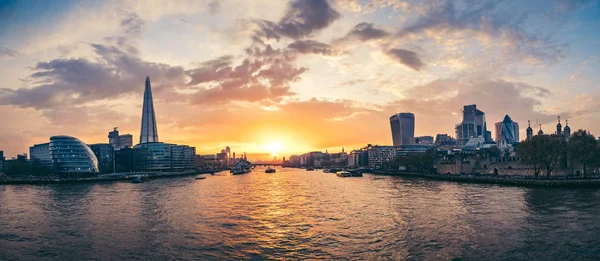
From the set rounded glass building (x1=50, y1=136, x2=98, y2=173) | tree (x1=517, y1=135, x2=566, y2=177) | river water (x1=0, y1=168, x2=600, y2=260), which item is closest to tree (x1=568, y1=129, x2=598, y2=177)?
tree (x1=517, y1=135, x2=566, y2=177)

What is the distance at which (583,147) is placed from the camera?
86.4 metres

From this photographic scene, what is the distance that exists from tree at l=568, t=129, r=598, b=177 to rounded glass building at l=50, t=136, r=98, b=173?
184 meters

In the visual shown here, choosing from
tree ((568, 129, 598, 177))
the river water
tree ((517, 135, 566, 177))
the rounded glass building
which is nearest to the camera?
the river water

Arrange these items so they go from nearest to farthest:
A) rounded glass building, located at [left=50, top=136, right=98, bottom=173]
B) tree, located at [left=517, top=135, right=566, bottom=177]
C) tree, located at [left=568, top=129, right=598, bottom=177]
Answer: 1. tree, located at [left=568, top=129, right=598, bottom=177]
2. tree, located at [left=517, top=135, right=566, bottom=177]
3. rounded glass building, located at [left=50, top=136, right=98, bottom=173]

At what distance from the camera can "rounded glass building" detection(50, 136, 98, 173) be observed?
6703 inches

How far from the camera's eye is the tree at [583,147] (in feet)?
283

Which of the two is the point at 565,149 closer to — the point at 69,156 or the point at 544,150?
the point at 544,150

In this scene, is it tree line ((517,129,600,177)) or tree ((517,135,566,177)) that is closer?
tree line ((517,129,600,177))

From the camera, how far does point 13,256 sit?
1206 inches

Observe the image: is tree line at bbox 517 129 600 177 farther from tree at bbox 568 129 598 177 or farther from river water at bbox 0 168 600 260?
river water at bbox 0 168 600 260

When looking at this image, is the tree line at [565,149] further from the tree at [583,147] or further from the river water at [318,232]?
the river water at [318,232]

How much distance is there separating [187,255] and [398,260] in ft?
52.9

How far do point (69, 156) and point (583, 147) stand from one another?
622ft

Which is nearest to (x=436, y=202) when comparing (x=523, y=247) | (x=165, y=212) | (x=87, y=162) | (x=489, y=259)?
(x=523, y=247)
